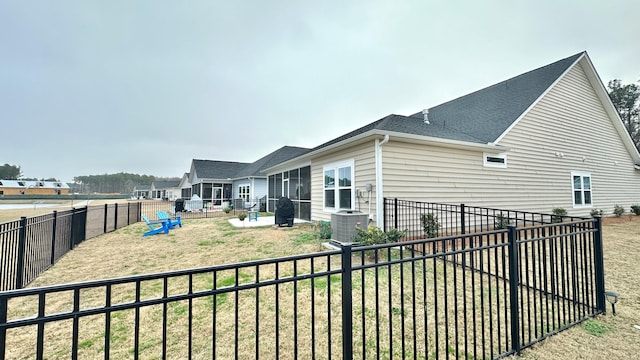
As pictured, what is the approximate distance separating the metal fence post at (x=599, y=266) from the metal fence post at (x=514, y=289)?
5.00ft

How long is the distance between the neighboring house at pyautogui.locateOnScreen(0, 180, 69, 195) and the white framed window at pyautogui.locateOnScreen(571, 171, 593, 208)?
6939 cm

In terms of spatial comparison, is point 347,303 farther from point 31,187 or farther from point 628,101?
point 31,187

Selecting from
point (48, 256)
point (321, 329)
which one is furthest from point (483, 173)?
point (48, 256)

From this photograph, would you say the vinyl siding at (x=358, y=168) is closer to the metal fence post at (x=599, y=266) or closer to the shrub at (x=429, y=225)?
the shrub at (x=429, y=225)


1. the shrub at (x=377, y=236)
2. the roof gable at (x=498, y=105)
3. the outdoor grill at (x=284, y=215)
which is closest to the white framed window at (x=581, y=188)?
the roof gable at (x=498, y=105)

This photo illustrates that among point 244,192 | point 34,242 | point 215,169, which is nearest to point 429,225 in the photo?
point 34,242

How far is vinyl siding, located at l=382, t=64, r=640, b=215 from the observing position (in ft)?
23.9

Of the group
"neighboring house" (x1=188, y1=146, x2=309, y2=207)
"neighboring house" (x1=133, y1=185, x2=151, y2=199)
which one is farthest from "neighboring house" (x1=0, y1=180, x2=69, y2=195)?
"neighboring house" (x1=188, y1=146, x2=309, y2=207)

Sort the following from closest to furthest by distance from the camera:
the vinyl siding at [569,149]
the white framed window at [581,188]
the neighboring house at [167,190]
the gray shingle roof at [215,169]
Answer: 1. the vinyl siding at [569,149]
2. the white framed window at [581,188]
3. the gray shingle roof at [215,169]
4. the neighboring house at [167,190]

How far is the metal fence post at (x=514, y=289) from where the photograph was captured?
2.22m

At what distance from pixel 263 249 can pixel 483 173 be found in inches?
296

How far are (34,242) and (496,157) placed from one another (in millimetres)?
12216

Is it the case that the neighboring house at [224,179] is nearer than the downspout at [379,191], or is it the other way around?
the downspout at [379,191]

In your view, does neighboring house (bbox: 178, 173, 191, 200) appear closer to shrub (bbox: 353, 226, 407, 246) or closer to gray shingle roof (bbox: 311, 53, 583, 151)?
gray shingle roof (bbox: 311, 53, 583, 151)
